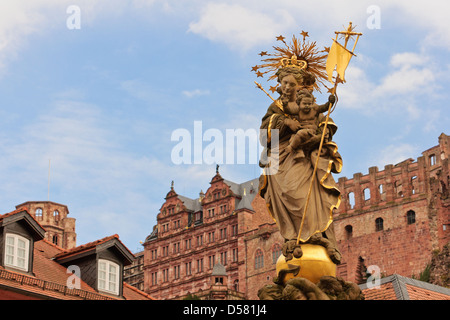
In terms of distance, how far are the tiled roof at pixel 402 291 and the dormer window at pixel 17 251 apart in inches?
391

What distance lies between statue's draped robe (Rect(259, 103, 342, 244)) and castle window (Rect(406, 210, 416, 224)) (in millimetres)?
93545

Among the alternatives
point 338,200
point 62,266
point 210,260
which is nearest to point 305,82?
point 338,200

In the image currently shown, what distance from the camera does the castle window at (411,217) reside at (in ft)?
343

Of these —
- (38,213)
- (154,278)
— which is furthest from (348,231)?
A: (38,213)

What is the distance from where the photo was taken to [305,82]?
13.5 metres

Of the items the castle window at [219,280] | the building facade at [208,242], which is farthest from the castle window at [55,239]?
the castle window at [219,280]

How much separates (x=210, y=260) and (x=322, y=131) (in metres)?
105

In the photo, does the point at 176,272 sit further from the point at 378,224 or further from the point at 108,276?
the point at 108,276

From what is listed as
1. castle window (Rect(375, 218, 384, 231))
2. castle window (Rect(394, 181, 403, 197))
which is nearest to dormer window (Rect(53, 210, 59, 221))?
castle window (Rect(375, 218, 384, 231))

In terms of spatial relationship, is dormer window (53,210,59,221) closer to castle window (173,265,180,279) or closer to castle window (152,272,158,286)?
castle window (152,272,158,286)

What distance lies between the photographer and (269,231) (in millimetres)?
110188

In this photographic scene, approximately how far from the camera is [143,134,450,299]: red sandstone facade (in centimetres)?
10400

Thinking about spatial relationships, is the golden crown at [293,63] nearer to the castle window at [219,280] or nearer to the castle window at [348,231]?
the castle window at [219,280]
